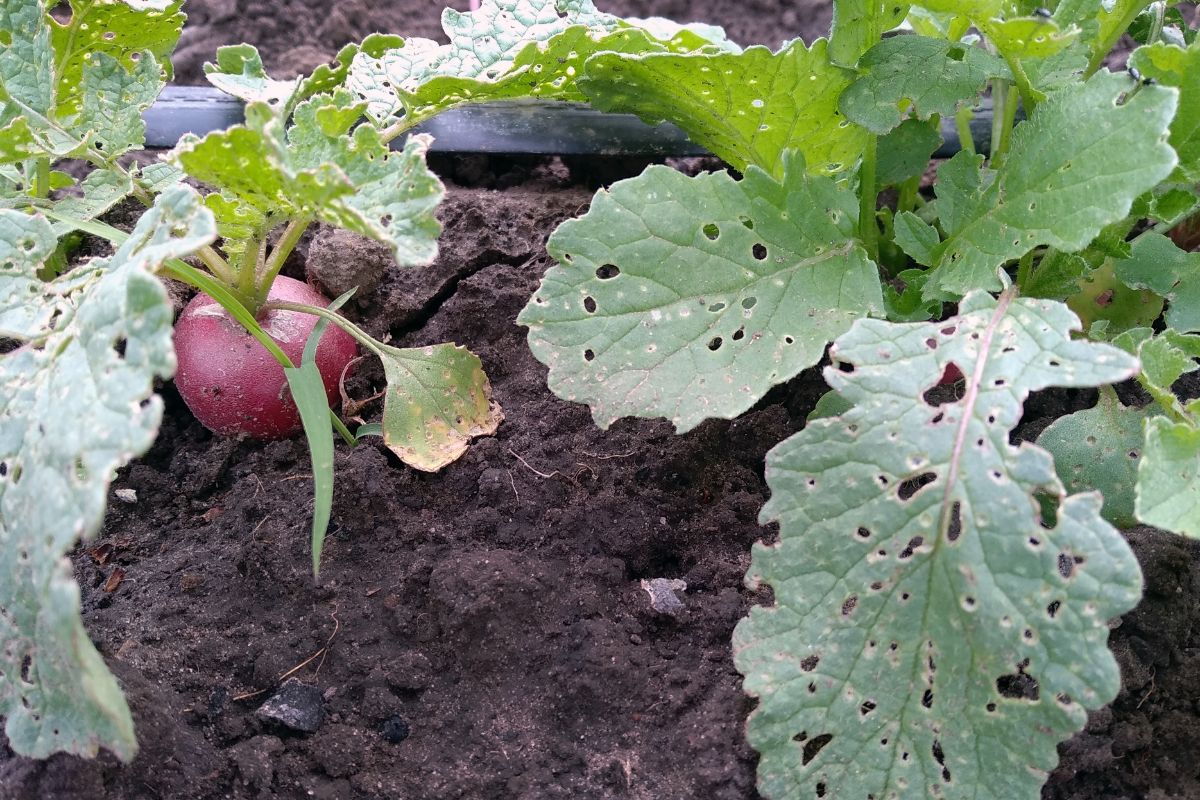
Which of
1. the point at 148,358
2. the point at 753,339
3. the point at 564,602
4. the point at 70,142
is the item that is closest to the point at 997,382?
the point at 753,339

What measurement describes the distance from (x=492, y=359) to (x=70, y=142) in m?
0.86

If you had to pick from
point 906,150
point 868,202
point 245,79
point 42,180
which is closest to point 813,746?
point 868,202

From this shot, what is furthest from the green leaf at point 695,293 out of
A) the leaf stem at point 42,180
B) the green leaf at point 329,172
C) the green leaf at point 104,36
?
the leaf stem at point 42,180

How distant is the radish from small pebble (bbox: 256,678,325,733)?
554mm

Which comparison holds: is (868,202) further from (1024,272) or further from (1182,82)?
(1182,82)

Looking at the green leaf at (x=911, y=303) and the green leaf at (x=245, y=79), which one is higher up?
the green leaf at (x=245, y=79)

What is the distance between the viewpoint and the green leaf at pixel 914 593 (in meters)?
1.11

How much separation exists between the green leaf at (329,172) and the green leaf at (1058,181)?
2.79 ft

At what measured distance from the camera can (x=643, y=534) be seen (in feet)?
5.10

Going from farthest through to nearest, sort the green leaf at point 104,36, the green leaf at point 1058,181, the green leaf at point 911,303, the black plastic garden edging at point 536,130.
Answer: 1. the black plastic garden edging at point 536,130
2. the green leaf at point 104,36
3. the green leaf at point 911,303
4. the green leaf at point 1058,181

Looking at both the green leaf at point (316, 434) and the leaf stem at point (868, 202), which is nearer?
the green leaf at point (316, 434)

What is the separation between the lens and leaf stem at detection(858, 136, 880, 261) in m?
1.68

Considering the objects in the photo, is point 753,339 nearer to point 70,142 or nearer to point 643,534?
point 643,534

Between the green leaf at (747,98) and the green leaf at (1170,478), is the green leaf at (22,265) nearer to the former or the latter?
the green leaf at (747,98)
